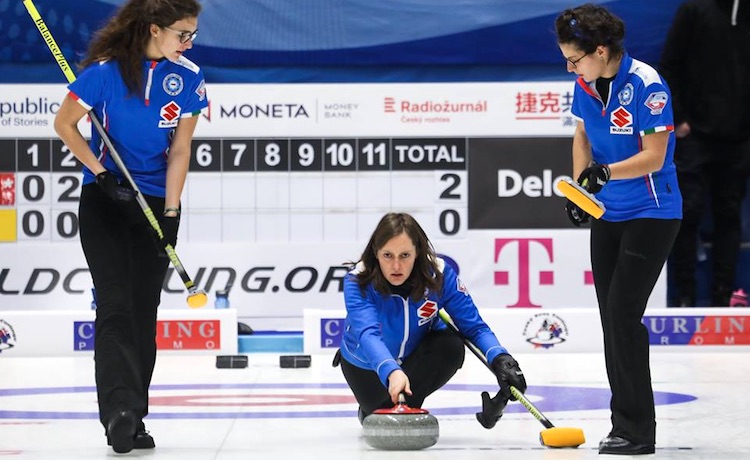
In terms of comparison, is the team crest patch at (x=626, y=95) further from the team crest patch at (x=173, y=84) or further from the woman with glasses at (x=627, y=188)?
the team crest patch at (x=173, y=84)

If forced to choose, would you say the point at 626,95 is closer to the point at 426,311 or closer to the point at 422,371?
the point at 426,311

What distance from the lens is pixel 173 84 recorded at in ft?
12.5

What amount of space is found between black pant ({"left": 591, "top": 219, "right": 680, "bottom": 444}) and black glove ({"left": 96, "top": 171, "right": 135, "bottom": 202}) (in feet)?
4.46

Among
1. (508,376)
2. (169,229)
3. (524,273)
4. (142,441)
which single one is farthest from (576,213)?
(524,273)

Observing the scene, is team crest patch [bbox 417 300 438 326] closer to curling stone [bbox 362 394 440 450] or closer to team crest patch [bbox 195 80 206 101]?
curling stone [bbox 362 394 440 450]

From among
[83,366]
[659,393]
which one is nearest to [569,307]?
[659,393]

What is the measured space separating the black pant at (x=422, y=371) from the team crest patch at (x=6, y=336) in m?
3.09

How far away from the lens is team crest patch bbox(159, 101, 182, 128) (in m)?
3.79

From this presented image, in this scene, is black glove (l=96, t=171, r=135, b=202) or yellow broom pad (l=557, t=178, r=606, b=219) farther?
black glove (l=96, t=171, r=135, b=202)

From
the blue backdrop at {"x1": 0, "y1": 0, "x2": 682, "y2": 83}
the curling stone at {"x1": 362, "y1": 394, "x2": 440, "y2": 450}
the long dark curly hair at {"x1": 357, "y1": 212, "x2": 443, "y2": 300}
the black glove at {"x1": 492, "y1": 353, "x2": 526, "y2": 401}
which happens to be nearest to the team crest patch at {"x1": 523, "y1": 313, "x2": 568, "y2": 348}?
the blue backdrop at {"x1": 0, "y1": 0, "x2": 682, "y2": 83}

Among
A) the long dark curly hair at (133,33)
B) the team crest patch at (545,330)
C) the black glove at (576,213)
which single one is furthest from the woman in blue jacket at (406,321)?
the team crest patch at (545,330)

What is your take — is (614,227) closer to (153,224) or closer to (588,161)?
(588,161)

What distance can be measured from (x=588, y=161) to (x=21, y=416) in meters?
2.11

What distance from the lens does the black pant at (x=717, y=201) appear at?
274 inches
